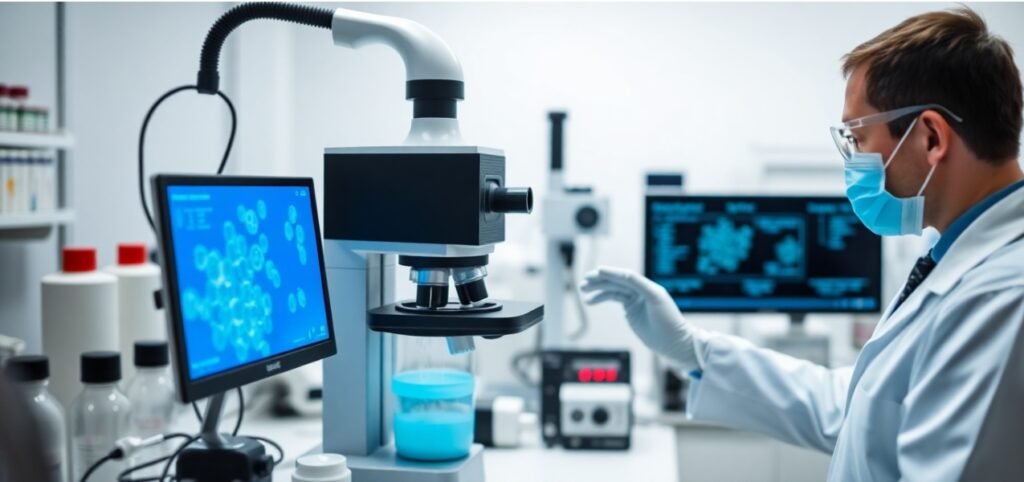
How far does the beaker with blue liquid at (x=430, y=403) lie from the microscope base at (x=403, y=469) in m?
0.02

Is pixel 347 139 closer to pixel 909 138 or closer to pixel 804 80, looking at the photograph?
pixel 804 80

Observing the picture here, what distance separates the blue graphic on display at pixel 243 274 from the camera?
81 centimetres

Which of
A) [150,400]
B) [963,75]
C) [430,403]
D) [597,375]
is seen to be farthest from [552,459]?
[963,75]

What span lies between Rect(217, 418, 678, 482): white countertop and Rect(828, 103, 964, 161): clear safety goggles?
670 mm

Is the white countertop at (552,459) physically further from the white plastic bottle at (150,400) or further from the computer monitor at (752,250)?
the computer monitor at (752,250)

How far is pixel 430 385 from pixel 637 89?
6.12ft

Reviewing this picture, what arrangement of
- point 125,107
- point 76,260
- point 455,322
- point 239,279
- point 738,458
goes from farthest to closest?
point 738,458, point 125,107, point 76,260, point 455,322, point 239,279

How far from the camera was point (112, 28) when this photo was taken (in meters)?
1.91

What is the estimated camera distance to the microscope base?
1.08m

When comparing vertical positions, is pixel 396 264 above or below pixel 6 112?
below

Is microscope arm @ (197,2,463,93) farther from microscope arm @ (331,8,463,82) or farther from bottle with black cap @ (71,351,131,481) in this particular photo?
bottle with black cap @ (71,351,131,481)

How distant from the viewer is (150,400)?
130 centimetres

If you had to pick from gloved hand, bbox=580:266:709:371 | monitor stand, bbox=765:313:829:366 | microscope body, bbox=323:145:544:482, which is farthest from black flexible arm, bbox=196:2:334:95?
monitor stand, bbox=765:313:829:366

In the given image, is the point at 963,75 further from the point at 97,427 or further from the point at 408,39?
the point at 97,427
